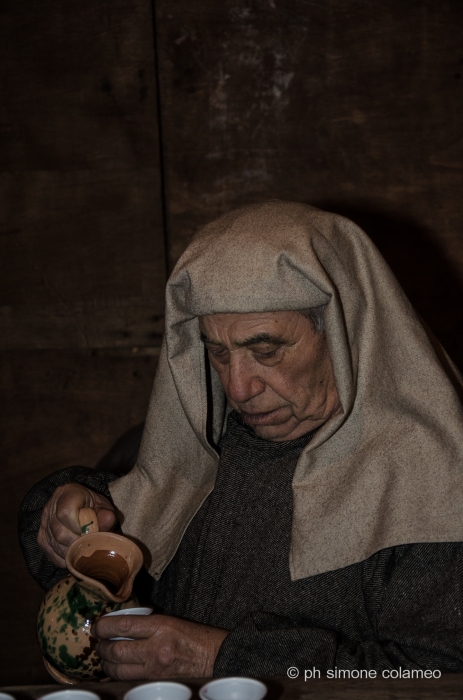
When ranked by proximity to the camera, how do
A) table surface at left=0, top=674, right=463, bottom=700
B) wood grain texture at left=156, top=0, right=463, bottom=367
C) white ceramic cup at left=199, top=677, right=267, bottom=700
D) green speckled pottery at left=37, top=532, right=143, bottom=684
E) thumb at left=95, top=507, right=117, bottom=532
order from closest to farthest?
1. white ceramic cup at left=199, top=677, right=267, bottom=700
2. table surface at left=0, top=674, right=463, bottom=700
3. green speckled pottery at left=37, top=532, right=143, bottom=684
4. thumb at left=95, top=507, right=117, bottom=532
5. wood grain texture at left=156, top=0, right=463, bottom=367

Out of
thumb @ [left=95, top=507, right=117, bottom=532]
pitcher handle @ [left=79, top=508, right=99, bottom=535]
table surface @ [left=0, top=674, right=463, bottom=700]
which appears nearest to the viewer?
table surface @ [left=0, top=674, right=463, bottom=700]

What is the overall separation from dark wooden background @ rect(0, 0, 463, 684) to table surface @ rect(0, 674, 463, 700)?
8.11ft

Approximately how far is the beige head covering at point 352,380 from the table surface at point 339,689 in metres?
0.39

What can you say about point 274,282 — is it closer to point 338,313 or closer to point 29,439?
point 338,313

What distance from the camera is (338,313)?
188 centimetres

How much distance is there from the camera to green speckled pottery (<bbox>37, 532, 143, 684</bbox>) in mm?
1800

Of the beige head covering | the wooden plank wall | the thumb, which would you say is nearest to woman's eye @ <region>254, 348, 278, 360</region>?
the beige head covering

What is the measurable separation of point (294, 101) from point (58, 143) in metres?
1.14

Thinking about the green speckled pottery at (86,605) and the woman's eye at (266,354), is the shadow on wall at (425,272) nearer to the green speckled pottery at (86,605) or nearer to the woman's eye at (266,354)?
the woman's eye at (266,354)

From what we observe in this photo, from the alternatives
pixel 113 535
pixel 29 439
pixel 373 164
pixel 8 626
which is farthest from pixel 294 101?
pixel 8 626

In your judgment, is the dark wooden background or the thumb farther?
the dark wooden background

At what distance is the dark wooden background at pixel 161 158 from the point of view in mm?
3775

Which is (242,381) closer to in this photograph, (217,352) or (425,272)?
(217,352)

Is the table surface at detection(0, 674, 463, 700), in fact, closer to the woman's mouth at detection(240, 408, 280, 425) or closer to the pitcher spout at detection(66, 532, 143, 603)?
the pitcher spout at detection(66, 532, 143, 603)
